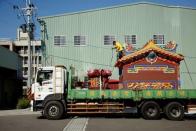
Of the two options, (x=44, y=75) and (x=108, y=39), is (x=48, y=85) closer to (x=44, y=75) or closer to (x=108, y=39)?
(x=44, y=75)

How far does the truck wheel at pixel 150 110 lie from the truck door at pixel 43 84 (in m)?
5.57

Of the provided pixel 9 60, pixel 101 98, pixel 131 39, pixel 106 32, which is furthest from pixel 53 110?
pixel 131 39

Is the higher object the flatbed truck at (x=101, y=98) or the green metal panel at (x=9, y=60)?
the green metal panel at (x=9, y=60)

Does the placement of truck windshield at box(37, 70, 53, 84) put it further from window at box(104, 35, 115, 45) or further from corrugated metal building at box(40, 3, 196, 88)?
window at box(104, 35, 115, 45)

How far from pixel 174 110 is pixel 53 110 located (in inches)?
278

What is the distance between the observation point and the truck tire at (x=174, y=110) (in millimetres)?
21453

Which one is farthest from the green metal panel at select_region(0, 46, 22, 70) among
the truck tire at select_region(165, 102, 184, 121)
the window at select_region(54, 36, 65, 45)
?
the truck tire at select_region(165, 102, 184, 121)

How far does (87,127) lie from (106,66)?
19832 millimetres

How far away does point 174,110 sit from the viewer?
21.8 m

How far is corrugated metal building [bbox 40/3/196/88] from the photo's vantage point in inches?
1443

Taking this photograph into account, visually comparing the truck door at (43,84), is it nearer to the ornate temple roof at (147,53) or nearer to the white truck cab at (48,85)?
the white truck cab at (48,85)

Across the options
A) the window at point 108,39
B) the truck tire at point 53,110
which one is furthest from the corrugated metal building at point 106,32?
the truck tire at point 53,110

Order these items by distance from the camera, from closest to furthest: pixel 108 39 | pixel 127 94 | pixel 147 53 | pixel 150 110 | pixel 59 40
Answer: pixel 150 110
pixel 127 94
pixel 147 53
pixel 59 40
pixel 108 39

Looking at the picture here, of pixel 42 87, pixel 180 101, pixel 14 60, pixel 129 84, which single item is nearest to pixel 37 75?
pixel 42 87
